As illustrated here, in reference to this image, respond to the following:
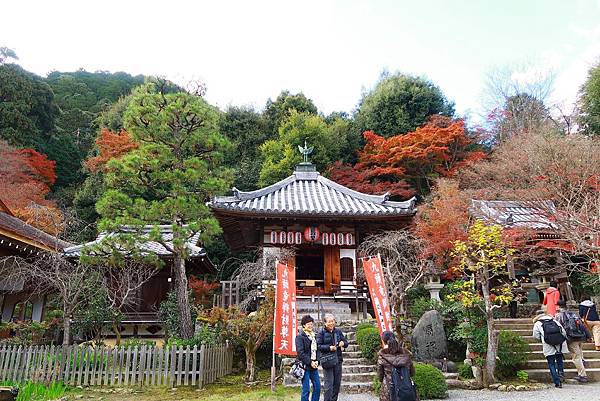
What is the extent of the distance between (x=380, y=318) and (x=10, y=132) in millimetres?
29388

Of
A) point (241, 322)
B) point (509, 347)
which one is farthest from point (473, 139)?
point (241, 322)

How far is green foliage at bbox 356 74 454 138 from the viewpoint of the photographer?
31.7 m

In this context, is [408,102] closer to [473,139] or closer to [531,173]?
[473,139]

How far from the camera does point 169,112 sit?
11.6 m

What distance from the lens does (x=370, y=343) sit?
967 cm

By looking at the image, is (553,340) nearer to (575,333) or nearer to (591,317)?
(575,333)

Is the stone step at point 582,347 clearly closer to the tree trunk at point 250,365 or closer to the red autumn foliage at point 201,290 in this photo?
the tree trunk at point 250,365

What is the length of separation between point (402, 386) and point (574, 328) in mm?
5777

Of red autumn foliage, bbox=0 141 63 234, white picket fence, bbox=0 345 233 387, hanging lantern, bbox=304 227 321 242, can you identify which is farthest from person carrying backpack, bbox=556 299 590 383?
red autumn foliage, bbox=0 141 63 234

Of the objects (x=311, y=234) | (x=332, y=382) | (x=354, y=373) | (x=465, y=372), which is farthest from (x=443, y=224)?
(x=332, y=382)

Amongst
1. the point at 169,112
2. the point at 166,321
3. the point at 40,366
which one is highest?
the point at 169,112

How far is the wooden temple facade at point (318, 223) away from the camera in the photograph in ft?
49.5

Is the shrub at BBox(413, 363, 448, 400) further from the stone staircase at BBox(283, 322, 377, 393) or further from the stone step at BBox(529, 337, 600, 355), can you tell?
the stone step at BBox(529, 337, 600, 355)

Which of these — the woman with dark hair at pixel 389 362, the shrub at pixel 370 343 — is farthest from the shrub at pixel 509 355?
the woman with dark hair at pixel 389 362
